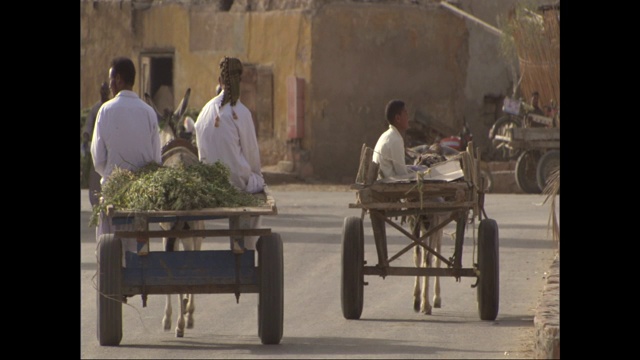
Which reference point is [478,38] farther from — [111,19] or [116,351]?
[116,351]

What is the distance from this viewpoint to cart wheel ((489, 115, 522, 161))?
24.5m

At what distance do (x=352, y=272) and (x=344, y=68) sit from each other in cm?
1800

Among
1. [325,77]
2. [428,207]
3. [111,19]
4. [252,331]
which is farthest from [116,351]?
[111,19]

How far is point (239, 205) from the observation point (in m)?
8.98

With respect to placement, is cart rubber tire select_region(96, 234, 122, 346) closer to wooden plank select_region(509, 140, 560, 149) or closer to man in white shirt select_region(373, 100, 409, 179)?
man in white shirt select_region(373, 100, 409, 179)

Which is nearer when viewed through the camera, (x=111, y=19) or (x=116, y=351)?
(x=116, y=351)

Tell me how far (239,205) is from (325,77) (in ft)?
63.3

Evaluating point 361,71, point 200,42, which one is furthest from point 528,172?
point 200,42

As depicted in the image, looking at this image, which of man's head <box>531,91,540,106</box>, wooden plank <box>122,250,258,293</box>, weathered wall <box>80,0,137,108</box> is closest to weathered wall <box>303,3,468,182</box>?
man's head <box>531,91,540,106</box>

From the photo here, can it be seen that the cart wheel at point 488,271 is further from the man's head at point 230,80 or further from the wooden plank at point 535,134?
the wooden plank at point 535,134

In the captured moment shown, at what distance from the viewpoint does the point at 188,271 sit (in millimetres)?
8922

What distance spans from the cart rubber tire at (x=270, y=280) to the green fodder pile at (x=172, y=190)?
0.36 meters
